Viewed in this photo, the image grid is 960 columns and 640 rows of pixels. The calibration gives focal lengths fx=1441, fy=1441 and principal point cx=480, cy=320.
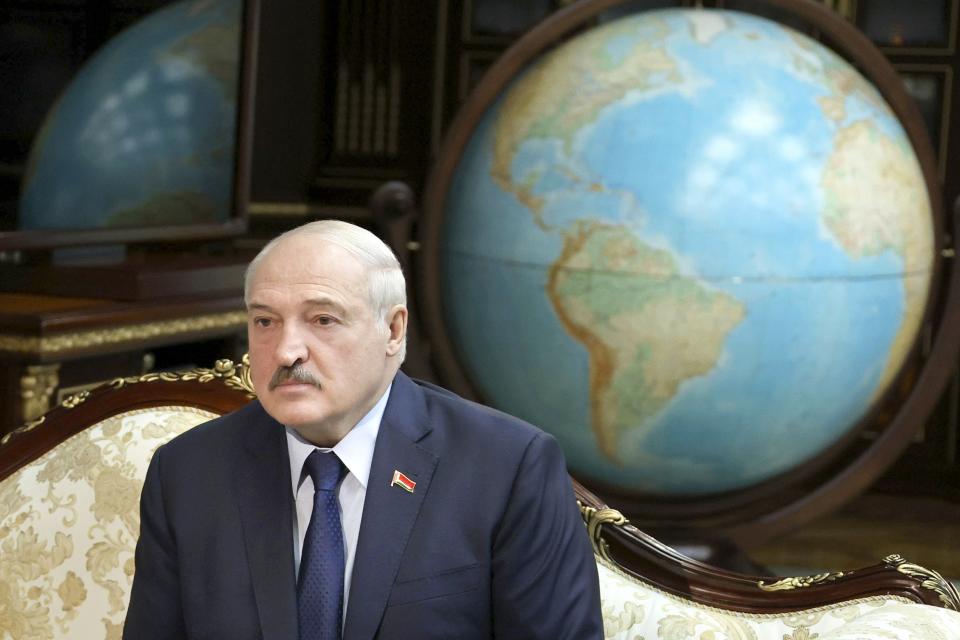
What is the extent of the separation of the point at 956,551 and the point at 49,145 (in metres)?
2.90

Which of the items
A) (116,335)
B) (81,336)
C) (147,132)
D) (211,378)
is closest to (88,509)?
(211,378)

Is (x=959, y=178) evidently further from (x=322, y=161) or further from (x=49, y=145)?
(x=49, y=145)

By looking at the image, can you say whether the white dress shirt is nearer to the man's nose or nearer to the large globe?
the man's nose

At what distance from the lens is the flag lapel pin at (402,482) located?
157 cm

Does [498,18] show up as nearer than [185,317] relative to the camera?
No

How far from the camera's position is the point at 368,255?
154 cm

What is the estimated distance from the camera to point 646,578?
6.00ft

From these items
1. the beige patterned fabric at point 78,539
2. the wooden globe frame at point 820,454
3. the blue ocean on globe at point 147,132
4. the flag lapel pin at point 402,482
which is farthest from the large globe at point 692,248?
the flag lapel pin at point 402,482

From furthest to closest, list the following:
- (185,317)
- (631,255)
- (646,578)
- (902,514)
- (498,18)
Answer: (498,18) < (902,514) < (185,317) < (631,255) < (646,578)

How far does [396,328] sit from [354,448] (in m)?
0.14

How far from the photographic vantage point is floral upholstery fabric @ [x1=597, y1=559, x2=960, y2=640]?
1694 millimetres

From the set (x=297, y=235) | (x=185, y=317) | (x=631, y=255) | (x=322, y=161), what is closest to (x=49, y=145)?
(x=185, y=317)

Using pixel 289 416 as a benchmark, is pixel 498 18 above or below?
above

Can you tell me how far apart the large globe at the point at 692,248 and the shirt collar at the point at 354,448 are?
1447mm
